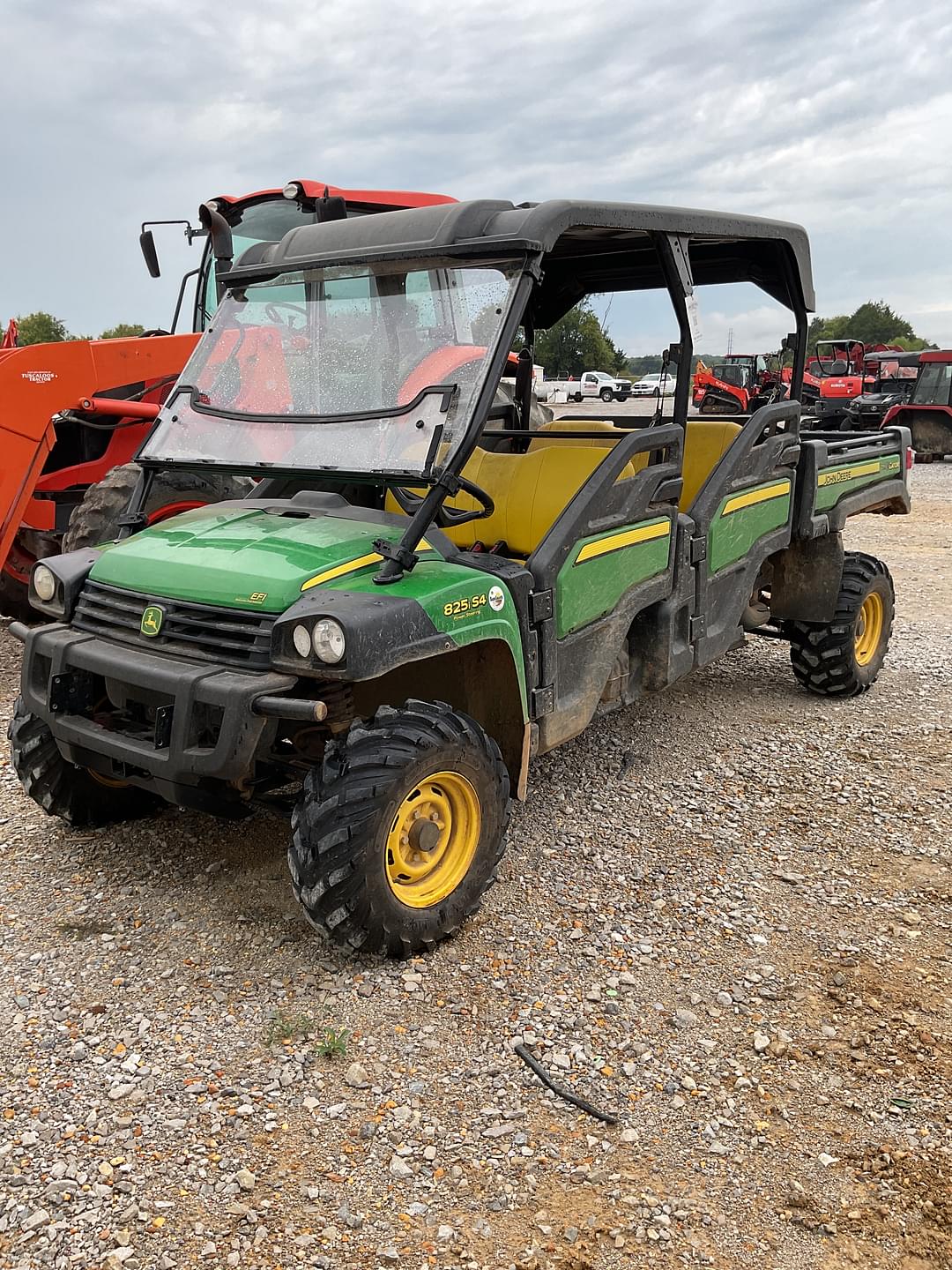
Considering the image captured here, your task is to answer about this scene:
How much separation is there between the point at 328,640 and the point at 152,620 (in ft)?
2.32

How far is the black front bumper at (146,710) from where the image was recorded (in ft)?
9.81

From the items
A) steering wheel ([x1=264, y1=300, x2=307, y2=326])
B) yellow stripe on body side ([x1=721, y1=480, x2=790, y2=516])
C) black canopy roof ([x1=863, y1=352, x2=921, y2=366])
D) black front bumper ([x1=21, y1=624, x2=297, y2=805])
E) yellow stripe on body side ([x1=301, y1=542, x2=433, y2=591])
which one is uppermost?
black canopy roof ([x1=863, y1=352, x2=921, y2=366])

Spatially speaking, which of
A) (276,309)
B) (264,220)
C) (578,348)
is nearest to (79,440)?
(264,220)

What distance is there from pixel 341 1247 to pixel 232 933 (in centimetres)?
130

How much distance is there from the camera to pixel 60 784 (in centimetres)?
395

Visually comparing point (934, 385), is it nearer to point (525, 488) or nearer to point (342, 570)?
point (525, 488)

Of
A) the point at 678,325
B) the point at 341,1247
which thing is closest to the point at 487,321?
the point at 678,325

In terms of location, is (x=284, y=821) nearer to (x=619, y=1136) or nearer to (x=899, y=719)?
(x=619, y=1136)

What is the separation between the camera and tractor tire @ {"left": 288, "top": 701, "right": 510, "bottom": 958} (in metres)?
3.04

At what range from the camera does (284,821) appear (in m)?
4.22

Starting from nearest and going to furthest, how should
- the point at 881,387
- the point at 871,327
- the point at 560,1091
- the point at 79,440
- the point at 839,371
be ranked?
the point at 560,1091 → the point at 79,440 → the point at 881,387 → the point at 839,371 → the point at 871,327

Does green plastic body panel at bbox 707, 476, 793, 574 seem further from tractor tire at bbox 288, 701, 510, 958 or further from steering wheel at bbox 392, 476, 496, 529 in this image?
tractor tire at bbox 288, 701, 510, 958

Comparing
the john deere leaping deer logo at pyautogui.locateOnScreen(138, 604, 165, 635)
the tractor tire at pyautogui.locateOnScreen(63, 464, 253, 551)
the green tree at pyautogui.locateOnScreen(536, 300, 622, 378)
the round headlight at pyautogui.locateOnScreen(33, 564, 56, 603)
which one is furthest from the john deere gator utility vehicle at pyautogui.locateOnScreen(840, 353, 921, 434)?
the john deere leaping deer logo at pyautogui.locateOnScreen(138, 604, 165, 635)

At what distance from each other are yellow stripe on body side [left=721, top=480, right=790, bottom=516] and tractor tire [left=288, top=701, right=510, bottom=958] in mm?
1839
